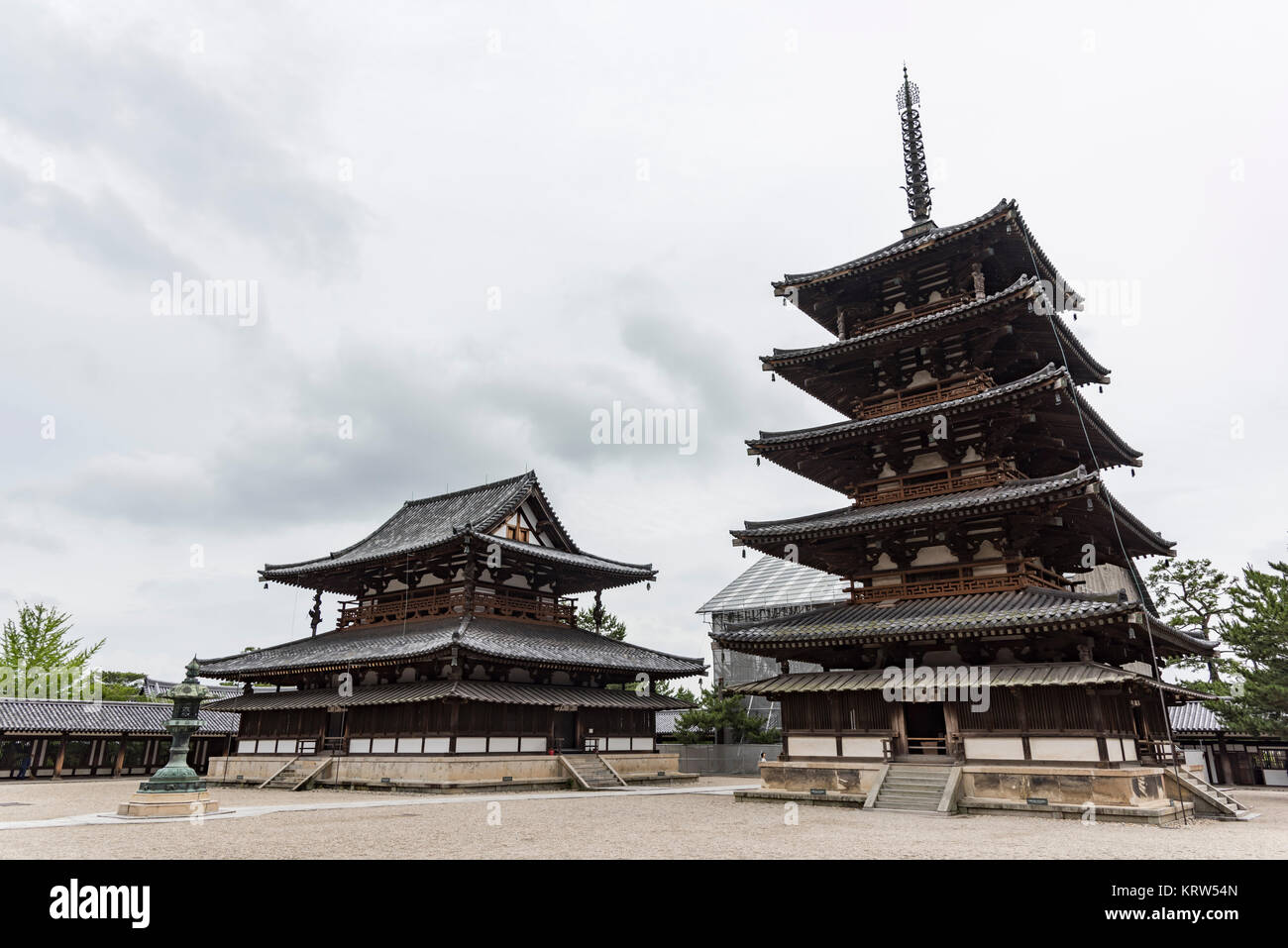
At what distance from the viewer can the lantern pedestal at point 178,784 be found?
19562mm

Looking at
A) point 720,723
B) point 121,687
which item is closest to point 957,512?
Answer: point 720,723

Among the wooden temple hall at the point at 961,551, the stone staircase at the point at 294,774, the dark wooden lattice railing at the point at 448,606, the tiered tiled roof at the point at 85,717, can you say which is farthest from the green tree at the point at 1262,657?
the tiered tiled roof at the point at 85,717

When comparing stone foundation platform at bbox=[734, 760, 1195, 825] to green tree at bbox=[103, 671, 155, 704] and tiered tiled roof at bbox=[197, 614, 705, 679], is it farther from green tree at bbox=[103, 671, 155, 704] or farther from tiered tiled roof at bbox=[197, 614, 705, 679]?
green tree at bbox=[103, 671, 155, 704]

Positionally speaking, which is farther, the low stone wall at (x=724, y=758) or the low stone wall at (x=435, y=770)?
the low stone wall at (x=724, y=758)

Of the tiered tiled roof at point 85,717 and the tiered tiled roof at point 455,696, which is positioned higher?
the tiered tiled roof at point 455,696

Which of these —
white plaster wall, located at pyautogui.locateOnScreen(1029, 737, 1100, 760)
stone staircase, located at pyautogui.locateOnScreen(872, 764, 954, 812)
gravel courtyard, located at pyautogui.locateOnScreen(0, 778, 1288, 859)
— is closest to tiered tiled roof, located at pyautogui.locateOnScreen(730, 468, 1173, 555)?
white plaster wall, located at pyautogui.locateOnScreen(1029, 737, 1100, 760)

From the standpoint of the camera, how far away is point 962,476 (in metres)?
23.3

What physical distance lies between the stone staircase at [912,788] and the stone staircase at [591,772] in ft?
44.2

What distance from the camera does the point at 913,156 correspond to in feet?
102

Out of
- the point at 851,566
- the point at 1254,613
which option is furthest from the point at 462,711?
the point at 1254,613

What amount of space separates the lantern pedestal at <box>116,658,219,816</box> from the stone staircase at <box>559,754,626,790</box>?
13.3 meters

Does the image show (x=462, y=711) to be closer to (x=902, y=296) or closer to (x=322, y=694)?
(x=322, y=694)

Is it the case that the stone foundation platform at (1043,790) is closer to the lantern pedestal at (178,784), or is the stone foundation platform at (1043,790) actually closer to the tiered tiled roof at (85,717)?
the lantern pedestal at (178,784)

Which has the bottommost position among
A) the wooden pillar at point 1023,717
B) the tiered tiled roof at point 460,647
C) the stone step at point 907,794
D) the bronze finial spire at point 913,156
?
the stone step at point 907,794
